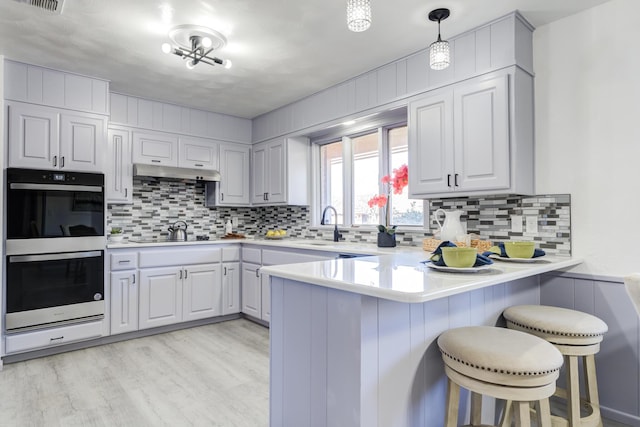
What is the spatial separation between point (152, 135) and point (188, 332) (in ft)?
6.76

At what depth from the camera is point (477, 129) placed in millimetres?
2422

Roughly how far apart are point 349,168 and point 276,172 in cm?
90

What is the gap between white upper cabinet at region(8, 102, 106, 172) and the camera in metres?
2.94

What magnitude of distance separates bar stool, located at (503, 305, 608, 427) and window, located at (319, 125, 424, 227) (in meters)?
1.50

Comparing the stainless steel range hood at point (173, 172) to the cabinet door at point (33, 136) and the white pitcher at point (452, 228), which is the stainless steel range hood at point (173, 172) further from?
the white pitcher at point (452, 228)

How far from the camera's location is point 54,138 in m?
3.08

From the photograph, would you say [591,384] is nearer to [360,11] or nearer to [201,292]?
[360,11]

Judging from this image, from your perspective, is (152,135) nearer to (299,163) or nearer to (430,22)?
(299,163)

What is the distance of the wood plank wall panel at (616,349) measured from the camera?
205 centimetres

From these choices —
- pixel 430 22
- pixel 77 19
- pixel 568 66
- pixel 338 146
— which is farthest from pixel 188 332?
pixel 568 66

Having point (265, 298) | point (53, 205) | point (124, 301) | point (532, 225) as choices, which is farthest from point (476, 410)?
point (53, 205)

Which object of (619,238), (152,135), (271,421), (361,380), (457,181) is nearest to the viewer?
(361,380)

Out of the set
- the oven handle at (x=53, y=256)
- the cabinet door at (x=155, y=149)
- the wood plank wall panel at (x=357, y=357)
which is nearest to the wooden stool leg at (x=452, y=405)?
the wood plank wall panel at (x=357, y=357)

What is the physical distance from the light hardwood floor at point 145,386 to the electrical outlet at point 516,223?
1170mm
